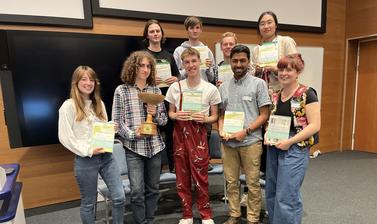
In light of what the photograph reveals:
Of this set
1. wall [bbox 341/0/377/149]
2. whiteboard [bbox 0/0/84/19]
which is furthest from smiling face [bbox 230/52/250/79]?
wall [bbox 341/0/377/149]

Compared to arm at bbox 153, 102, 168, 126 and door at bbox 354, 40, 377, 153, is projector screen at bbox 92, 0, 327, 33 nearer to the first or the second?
door at bbox 354, 40, 377, 153

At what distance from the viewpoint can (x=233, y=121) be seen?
2221 mm

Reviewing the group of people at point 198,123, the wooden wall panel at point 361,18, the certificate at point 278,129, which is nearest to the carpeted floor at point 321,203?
the group of people at point 198,123

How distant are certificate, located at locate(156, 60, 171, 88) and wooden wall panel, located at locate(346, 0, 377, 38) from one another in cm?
399

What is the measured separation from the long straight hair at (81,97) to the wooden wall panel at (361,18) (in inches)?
184

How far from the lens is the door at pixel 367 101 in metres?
5.07

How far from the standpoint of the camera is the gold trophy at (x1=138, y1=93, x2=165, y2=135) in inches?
84.5

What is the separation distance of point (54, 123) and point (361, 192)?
3.35 meters

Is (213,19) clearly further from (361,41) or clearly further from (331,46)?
(361,41)

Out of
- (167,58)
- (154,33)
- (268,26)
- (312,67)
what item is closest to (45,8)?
(154,33)

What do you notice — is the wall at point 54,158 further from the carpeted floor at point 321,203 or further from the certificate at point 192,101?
the certificate at point 192,101

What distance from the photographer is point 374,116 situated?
5082mm

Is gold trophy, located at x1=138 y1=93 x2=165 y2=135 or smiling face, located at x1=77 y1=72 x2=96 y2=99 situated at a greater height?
smiling face, located at x1=77 y1=72 x2=96 y2=99

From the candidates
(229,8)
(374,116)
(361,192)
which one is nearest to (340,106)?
(374,116)
